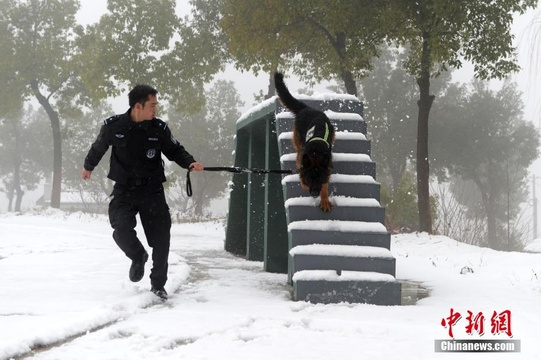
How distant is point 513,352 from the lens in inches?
114

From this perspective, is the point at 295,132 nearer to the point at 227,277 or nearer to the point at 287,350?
the point at 227,277

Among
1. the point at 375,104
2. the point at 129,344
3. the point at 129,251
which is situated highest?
the point at 375,104

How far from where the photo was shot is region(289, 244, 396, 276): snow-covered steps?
4.52 meters

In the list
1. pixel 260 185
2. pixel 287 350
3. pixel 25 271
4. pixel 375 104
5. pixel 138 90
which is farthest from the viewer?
pixel 375 104

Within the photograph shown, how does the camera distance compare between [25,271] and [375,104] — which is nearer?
[25,271]

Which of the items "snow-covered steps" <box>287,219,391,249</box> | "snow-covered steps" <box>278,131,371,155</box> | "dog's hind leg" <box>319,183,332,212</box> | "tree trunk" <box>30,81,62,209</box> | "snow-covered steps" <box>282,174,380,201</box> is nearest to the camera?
"snow-covered steps" <box>287,219,391,249</box>

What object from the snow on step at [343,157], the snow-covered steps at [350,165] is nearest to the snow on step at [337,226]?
the snow-covered steps at [350,165]

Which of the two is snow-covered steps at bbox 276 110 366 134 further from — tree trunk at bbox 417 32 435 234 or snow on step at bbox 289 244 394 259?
tree trunk at bbox 417 32 435 234

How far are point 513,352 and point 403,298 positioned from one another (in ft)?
6.30

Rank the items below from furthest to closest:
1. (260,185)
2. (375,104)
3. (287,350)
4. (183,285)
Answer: (375,104)
(260,185)
(183,285)
(287,350)

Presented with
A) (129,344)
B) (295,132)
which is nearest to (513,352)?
(129,344)

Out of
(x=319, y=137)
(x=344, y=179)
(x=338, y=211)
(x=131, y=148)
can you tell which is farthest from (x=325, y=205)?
(x=131, y=148)

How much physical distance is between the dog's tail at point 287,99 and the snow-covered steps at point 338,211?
3.81 feet

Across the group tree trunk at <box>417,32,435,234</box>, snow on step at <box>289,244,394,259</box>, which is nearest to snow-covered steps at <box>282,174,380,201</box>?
snow on step at <box>289,244,394,259</box>
